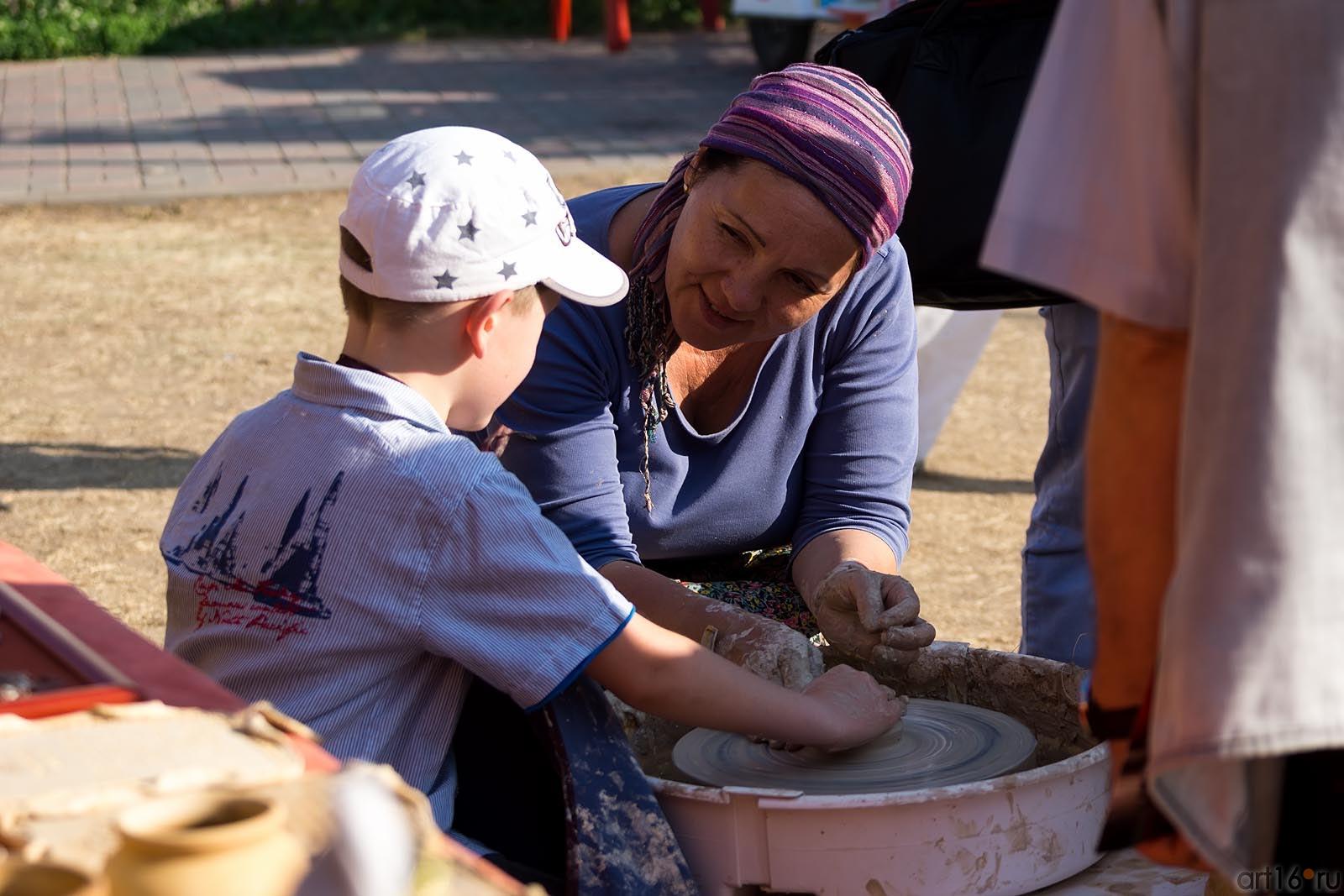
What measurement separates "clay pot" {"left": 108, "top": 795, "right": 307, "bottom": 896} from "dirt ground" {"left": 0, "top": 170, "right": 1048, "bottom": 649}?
9.95ft

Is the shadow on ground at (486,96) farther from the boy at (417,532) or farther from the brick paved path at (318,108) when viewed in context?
the boy at (417,532)

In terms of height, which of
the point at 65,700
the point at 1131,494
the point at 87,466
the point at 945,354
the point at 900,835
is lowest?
the point at 87,466

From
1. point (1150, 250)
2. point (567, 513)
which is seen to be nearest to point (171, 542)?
point (567, 513)

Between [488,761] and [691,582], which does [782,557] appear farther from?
[488,761]

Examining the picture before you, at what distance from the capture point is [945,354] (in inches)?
196

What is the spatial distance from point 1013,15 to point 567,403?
43.6 inches

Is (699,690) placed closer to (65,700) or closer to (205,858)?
(65,700)

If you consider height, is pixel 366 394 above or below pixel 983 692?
above

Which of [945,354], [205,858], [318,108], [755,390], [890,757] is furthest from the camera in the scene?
[318,108]

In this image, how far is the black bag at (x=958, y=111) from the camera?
2773 mm

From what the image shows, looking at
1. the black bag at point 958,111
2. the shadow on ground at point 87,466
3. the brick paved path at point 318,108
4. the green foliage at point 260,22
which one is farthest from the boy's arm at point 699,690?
the green foliage at point 260,22

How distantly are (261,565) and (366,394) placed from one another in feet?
0.82

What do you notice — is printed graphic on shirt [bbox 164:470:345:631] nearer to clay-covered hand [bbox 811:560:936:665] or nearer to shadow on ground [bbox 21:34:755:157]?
clay-covered hand [bbox 811:560:936:665]

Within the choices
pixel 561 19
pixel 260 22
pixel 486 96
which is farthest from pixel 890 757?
pixel 260 22
